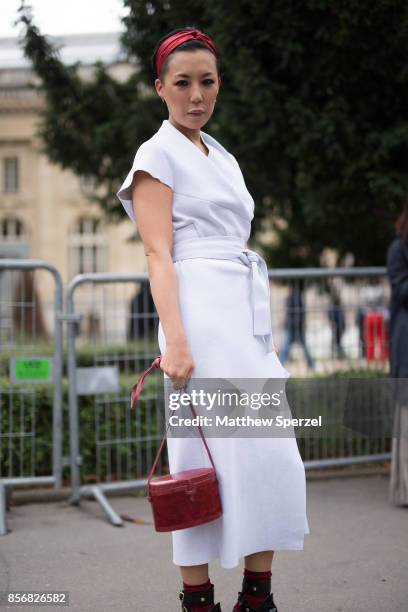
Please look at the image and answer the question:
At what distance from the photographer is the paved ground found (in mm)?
3441

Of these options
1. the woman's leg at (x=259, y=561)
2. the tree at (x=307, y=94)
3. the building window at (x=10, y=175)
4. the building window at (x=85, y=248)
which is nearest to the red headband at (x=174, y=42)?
the woman's leg at (x=259, y=561)

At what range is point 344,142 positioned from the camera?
6.14 metres

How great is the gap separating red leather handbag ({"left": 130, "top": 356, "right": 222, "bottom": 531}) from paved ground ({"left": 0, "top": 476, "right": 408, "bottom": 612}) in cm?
99

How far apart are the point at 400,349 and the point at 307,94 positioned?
7.39ft

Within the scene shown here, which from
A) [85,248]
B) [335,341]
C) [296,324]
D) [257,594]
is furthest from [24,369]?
[85,248]

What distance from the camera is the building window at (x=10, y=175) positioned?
166 ft

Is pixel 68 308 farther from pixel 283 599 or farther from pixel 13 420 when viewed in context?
pixel 283 599

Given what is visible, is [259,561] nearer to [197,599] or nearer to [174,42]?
[197,599]

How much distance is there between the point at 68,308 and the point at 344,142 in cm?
240

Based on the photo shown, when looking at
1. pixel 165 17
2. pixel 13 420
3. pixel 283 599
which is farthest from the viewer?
pixel 165 17

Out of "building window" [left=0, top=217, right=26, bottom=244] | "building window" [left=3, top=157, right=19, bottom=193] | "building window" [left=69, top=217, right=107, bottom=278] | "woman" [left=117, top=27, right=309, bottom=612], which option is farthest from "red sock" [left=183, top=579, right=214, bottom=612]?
"building window" [left=3, top=157, right=19, bottom=193]

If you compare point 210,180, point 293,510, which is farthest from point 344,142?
point 293,510

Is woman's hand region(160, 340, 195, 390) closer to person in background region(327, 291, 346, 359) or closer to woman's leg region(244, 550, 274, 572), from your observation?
woman's leg region(244, 550, 274, 572)

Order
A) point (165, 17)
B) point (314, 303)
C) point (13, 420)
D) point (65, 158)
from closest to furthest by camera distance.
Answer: point (13, 420) < point (314, 303) < point (165, 17) < point (65, 158)
